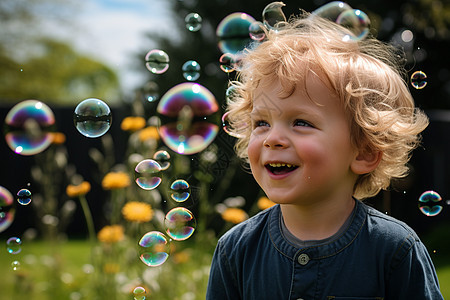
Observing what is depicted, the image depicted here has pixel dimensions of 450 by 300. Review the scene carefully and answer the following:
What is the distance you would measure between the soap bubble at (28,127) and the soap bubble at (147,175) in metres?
0.61

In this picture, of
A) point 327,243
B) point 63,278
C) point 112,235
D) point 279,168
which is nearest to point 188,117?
point 112,235

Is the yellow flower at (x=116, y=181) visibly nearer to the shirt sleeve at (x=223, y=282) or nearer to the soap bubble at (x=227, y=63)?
the soap bubble at (x=227, y=63)

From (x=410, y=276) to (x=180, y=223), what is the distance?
0.81 m

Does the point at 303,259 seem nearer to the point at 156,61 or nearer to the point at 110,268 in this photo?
the point at 156,61

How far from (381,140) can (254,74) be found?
0.42 meters

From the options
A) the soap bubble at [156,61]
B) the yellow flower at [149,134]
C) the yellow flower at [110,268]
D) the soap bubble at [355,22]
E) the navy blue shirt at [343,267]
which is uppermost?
the soap bubble at [355,22]

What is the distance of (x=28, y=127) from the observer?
2410mm

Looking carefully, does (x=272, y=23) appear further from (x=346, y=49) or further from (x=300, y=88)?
(x=300, y=88)

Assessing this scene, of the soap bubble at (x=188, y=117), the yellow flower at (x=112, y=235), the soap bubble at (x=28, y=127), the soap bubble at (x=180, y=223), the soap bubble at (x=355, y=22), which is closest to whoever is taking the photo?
the soap bubble at (x=180, y=223)

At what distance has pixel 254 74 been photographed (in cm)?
158

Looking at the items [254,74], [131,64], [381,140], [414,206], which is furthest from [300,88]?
[131,64]

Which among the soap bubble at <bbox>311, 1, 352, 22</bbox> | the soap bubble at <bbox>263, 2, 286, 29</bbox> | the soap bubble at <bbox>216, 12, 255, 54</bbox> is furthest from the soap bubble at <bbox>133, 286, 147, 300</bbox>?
the soap bubble at <bbox>311, 1, 352, 22</bbox>

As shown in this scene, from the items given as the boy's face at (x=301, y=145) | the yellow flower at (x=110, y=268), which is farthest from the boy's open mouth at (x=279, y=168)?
the yellow flower at (x=110, y=268)

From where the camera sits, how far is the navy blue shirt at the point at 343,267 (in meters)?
1.39
